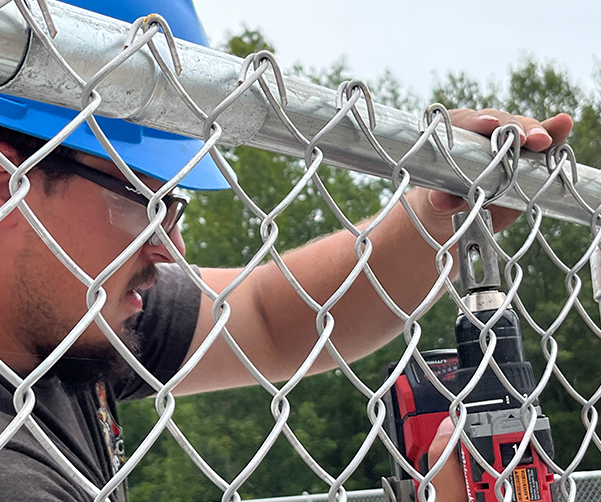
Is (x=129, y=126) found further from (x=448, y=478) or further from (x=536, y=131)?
(x=448, y=478)

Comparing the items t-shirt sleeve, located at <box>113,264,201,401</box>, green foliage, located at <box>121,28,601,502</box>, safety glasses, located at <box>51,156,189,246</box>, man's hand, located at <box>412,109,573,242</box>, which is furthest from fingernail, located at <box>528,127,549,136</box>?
green foliage, located at <box>121,28,601,502</box>

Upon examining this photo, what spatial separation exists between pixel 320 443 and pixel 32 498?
78.0 feet

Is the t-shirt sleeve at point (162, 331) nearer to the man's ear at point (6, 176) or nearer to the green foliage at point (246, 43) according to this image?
the man's ear at point (6, 176)

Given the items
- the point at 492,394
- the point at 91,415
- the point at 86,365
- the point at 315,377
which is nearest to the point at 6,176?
the point at 86,365

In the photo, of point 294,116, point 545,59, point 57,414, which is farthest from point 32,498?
point 545,59

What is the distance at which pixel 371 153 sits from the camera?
3.76ft

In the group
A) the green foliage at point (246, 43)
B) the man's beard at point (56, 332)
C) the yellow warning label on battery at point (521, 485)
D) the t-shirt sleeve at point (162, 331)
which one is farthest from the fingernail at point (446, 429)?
the green foliage at point (246, 43)

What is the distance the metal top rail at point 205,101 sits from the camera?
30.9 inches

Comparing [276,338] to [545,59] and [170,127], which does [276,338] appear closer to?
[170,127]

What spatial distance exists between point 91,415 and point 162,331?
468mm

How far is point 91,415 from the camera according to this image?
70.6 inches

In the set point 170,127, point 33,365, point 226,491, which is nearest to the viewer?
point 226,491

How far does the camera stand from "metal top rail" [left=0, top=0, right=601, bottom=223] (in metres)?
0.79

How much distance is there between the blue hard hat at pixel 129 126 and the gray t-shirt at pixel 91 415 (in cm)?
53
